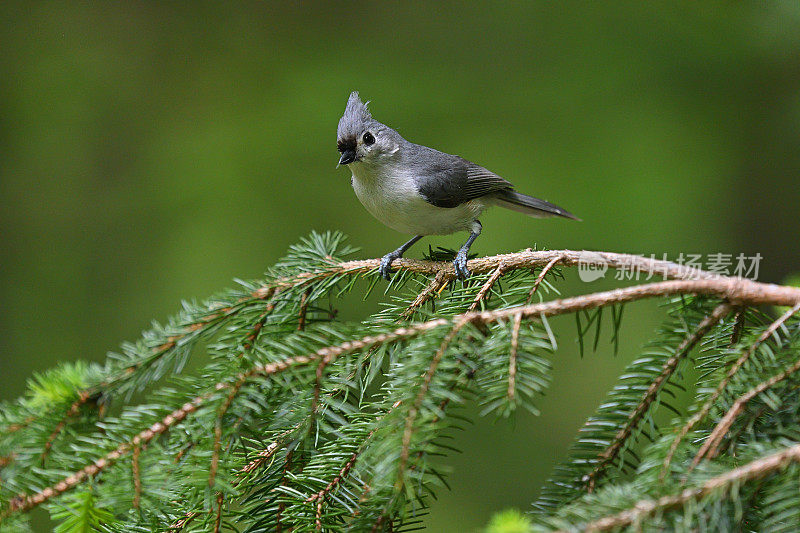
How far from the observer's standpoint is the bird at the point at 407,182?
2.32 meters

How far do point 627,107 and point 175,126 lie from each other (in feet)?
8.81

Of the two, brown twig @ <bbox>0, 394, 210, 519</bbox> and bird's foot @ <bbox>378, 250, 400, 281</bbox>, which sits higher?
bird's foot @ <bbox>378, 250, 400, 281</bbox>

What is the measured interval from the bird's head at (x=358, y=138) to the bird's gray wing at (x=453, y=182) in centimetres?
18

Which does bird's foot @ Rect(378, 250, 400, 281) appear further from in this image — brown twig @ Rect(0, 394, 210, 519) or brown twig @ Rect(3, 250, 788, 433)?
brown twig @ Rect(0, 394, 210, 519)

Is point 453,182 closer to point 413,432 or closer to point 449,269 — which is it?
point 449,269

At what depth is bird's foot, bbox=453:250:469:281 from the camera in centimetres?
170

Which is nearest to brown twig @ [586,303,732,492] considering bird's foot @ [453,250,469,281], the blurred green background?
bird's foot @ [453,250,469,281]

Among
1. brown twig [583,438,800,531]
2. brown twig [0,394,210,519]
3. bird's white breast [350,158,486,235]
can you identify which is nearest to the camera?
brown twig [583,438,800,531]

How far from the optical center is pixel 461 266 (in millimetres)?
1727

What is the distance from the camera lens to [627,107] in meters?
3.87

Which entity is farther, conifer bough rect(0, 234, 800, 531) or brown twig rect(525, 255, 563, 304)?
brown twig rect(525, 255, 563, 304)

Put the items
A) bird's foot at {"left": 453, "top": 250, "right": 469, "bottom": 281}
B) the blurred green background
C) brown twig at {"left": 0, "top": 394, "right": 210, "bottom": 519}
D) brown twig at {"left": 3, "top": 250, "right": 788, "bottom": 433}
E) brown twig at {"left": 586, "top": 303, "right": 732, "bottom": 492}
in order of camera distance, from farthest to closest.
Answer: the blurred green background, bird's foot at {"left": 453, "top": 250, "right": 469, "bottom": 281}, brown twig at {"left": 3, "top": 250, "right": 788, "bottom": 433}, brown twig at {"left": 586, "top": 303, "right": 732, "bottom": 492}, brown twig at {"left": 0, "top": 394, "right": 210, "bottom": 519}

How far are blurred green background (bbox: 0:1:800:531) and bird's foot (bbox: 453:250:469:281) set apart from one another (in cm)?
164

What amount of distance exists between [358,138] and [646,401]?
1480 mm
